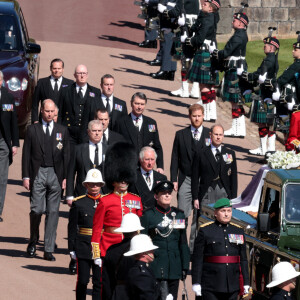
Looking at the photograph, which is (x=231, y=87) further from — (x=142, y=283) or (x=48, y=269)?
(x=142, y=283)

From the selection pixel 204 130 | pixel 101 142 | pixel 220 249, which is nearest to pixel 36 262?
pixel 101 142

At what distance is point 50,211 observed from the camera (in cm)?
1622

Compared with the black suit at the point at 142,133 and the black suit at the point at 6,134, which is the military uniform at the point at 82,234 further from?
the black suit at the point at 6,134

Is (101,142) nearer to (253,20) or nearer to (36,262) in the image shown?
(36,262)

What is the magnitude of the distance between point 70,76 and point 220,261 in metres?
14.8

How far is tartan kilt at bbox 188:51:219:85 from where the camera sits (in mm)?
23938

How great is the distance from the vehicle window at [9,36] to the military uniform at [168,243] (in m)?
8.95

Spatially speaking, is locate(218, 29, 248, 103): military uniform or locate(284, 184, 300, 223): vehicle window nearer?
locate(284, 184, 300, 223): vehicle window

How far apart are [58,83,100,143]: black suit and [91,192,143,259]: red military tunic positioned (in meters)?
5.54

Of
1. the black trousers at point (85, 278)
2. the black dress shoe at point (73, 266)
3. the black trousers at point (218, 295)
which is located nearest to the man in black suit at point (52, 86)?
the black dress shoe at point (73, 266)

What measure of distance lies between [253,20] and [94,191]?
19.3 metres

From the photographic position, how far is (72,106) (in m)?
18.4

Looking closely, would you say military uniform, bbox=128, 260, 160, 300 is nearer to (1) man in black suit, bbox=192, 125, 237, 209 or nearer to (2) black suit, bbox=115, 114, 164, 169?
(1) man in black suit, bbox=192, 125, 237, 209

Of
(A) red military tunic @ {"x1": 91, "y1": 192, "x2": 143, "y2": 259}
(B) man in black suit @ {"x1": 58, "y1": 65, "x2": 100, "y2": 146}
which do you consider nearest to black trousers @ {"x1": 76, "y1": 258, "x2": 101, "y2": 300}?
(A) red military tunic @ {"x1": 91, "y1": 192, "x2": 143, "y2": 259}
